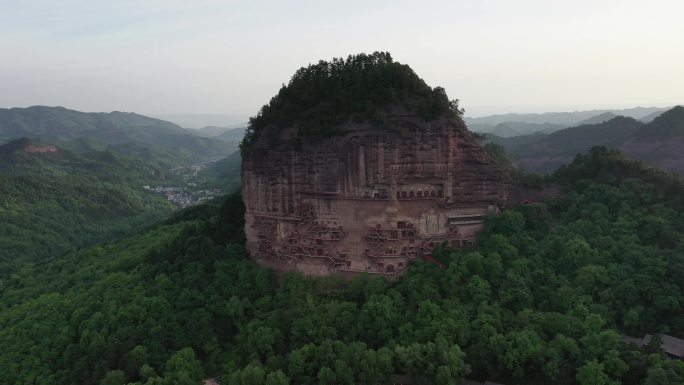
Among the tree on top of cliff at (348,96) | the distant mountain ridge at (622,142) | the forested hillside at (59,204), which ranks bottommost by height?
the forested hillside at (59,204)

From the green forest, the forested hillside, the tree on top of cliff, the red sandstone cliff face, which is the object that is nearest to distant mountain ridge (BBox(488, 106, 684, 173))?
the green forest

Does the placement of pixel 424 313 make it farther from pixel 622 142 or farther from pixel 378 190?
pixel 622 142

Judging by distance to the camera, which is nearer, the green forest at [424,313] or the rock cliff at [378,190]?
the green forest at [424,313]

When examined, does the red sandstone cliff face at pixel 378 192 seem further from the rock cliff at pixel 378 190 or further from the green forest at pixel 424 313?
the green forest at pixel 424 313

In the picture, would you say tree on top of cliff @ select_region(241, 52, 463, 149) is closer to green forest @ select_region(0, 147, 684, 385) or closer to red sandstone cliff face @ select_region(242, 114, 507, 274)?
red sandstone cliff face @ select_region(242, 114, 507, 274)

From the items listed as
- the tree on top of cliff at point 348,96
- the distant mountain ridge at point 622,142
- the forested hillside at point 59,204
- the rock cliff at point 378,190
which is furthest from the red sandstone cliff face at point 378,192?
the distant mountain ridge at point 622,142

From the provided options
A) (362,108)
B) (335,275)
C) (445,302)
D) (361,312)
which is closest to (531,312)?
(445,302)
